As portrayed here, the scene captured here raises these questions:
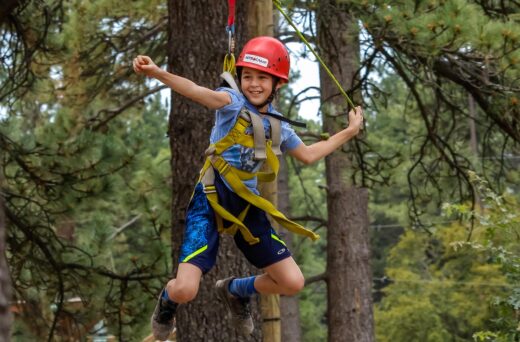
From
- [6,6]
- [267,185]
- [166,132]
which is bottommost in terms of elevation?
[267,185]

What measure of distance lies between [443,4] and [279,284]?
3.60 metres

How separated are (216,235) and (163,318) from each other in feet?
2.09

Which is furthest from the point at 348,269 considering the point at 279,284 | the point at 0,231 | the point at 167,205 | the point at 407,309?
the point at 407,309

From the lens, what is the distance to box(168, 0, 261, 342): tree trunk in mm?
7258

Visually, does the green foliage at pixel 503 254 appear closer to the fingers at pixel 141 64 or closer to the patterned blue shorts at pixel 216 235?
the patterned blue shorts at pixel 216 235

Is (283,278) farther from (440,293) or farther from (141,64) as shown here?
(440,293)

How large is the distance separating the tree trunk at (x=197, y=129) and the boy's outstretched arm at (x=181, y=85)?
260cm

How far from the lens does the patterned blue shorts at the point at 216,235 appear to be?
197 inches

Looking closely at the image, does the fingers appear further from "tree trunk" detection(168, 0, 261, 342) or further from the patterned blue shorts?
"tree trunk" detection(168, 0, 261, 342)

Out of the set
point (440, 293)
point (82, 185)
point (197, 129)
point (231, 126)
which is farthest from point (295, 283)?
point (440, 293)

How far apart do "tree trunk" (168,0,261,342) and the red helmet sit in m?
2.47

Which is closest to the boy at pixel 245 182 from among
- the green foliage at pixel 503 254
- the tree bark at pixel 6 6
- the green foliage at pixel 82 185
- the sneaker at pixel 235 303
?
the sneaker at pixel 235 303

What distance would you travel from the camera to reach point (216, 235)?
16.7 ft

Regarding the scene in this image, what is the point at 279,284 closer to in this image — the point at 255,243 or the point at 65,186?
the point at 255,243
